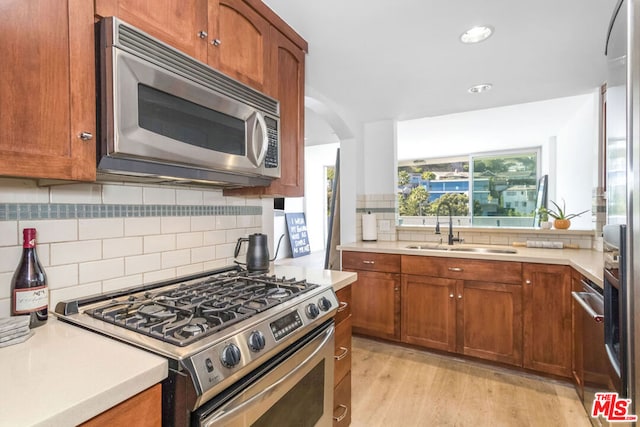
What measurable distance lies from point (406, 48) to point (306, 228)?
530 cm

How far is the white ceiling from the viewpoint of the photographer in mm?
1622

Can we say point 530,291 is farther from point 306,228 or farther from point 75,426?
point 306,228

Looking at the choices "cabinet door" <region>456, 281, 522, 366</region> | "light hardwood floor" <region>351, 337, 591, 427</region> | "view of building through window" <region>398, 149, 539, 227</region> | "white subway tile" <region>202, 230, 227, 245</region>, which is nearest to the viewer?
"white subway tile" <region>202, 230, 227, 245</region>

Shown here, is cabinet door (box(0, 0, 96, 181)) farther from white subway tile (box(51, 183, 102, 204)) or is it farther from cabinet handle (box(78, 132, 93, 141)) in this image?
white subway tile (box(51, 183, 102, 204))

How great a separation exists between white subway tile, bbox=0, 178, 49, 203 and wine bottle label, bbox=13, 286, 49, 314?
0.29 meters

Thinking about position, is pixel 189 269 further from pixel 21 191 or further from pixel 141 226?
pixel 21 191

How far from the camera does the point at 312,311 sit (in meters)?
1.26

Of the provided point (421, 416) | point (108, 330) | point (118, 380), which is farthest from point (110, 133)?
point (421, 416)

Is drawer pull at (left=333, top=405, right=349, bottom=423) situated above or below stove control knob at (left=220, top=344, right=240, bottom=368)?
below

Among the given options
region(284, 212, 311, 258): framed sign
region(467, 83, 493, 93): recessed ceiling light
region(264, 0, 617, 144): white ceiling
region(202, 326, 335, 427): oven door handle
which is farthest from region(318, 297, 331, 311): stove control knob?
region(284, 212, 311, 258): framed sign

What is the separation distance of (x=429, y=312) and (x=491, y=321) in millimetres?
460

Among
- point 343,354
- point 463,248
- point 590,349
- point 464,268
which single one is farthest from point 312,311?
point 463,248

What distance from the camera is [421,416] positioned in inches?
76.6

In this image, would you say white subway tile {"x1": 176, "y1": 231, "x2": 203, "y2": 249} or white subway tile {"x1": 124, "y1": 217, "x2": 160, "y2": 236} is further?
white subway tile {"x1": 176, "y1": 231, "x2": 203, "y2": 249}
